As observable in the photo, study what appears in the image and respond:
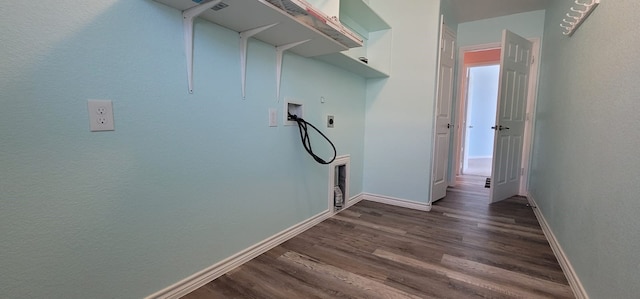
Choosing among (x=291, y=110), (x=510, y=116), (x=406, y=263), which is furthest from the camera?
(x=510, y=116)

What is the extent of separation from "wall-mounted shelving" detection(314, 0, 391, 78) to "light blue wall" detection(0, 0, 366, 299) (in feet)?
2.53

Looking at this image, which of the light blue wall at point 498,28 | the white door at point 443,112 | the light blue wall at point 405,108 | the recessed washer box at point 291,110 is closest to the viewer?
the recessed washer box at point 291,110

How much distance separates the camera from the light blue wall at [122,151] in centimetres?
83

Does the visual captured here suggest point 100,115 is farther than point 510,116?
No

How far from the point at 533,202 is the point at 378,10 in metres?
2.69

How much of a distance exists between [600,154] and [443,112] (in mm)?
1802

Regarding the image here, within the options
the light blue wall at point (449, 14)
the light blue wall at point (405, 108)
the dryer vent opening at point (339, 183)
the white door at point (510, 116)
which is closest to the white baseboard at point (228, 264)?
the dryer vent opening at point (339, 183)

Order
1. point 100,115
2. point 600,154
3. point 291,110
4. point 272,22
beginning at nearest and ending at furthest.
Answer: point 100,115, point 600,154, point 272,22, point 291,110

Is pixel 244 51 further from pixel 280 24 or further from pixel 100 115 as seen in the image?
pixel 100 115

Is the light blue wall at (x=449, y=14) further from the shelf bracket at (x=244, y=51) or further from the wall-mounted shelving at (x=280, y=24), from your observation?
the shelf bracket at (x=244, y=51)

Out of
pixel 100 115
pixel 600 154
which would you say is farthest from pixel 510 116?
pixel 100 115

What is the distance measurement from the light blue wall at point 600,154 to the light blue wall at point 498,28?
4.36 feet

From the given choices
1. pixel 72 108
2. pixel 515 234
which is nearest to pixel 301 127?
Answer: pixel 72 108

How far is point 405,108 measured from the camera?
110 inches
